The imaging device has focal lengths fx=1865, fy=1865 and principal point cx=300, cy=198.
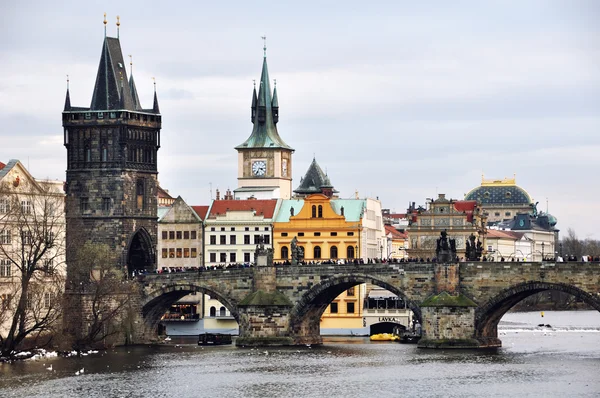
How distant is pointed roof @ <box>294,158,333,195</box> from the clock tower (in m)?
1.59

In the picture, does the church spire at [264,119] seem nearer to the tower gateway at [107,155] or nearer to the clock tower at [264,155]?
A: the clock tower at [264,155]

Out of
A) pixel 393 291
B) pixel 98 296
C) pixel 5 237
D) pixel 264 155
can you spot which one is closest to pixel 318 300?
pixel 393 291

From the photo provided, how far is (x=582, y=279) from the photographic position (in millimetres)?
133750

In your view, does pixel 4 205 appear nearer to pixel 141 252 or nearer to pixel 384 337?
pixel 141 252

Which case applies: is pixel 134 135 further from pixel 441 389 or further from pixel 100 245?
pixel 441 389

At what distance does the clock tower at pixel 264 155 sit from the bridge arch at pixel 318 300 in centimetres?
4063

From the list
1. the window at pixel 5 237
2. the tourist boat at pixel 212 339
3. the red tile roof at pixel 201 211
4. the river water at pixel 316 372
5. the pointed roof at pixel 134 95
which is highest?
the pointed roof at pixel 134 95

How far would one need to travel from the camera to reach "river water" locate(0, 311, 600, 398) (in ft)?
364

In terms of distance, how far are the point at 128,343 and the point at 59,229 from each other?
13.9 meters

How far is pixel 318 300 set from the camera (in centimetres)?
14650

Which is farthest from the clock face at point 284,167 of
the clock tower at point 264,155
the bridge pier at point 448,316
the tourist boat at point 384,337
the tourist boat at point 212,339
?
the bridge pier at point 448,316

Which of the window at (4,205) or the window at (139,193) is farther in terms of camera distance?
the window at (139,193)

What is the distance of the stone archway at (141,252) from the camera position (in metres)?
165

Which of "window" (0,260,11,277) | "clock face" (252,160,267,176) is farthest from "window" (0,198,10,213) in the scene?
"clock face" (252,160,267,176)
